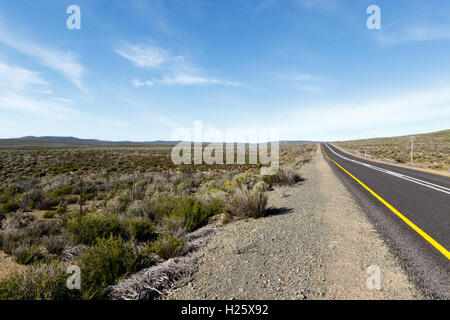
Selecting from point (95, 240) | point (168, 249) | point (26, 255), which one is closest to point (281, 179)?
point (168, 249)

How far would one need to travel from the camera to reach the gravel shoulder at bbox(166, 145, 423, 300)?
2484 millimetres

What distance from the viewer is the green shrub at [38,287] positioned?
2406 mm

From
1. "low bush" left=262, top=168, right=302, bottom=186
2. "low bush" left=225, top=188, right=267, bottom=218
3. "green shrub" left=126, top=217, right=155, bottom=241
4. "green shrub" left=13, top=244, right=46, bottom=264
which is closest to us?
"green shrub" left=13, top=244, right=46, bottom=264

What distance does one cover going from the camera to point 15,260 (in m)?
4.55

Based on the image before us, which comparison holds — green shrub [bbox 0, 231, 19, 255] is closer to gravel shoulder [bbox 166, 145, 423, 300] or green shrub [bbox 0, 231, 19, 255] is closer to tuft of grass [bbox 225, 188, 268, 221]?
gravel shoulder [bbox 166, 145, 423, 300]

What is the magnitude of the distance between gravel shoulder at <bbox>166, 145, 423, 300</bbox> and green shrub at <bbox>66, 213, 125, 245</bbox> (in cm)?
255

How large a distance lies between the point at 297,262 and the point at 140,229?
3.62 meters

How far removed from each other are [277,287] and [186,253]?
1730 mm

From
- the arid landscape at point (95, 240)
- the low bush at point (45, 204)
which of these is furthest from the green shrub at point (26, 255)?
the low bush at point (45, 204)

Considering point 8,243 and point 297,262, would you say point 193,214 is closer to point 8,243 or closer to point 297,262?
point 297,262

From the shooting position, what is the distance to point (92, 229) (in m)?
4.89

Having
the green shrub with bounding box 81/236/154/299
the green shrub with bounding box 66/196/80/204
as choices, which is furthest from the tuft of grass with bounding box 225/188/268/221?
the green shrub with bounding box 66/196/80/204

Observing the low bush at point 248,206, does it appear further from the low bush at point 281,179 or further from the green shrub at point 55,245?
the low bush at point 281,179

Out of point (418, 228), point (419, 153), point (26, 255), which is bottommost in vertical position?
point (26, 255)
